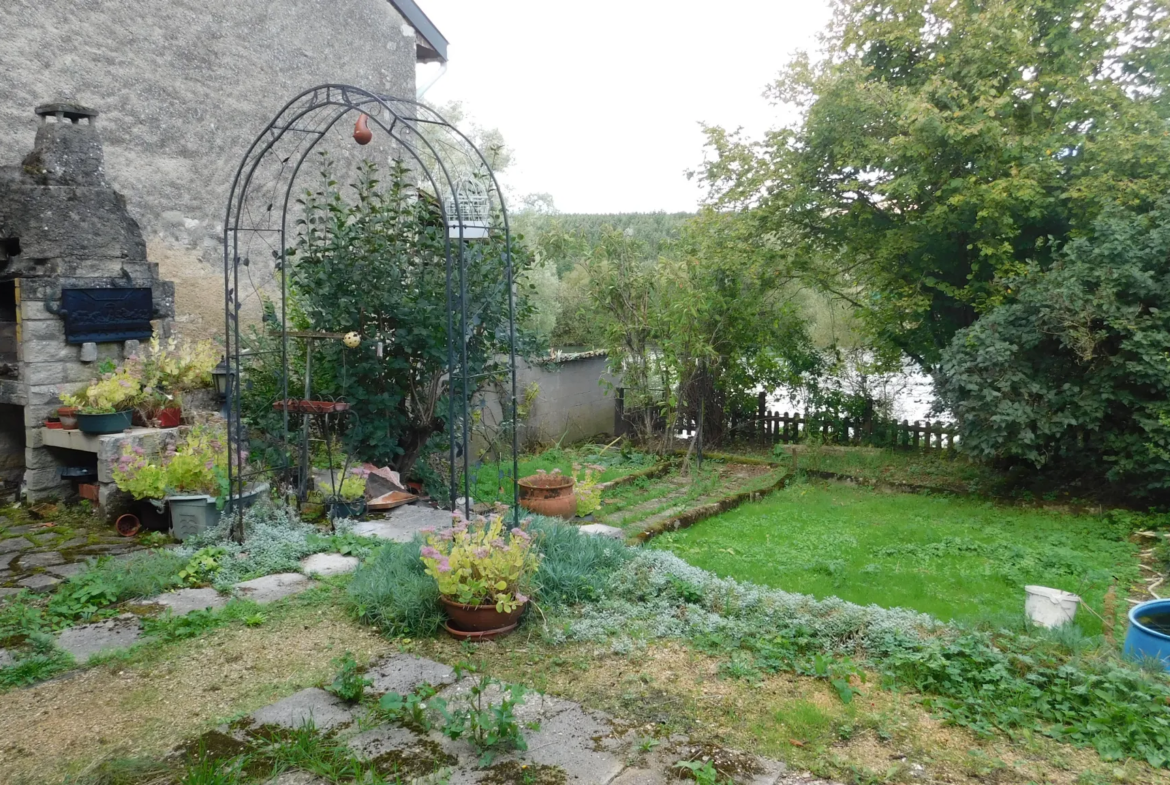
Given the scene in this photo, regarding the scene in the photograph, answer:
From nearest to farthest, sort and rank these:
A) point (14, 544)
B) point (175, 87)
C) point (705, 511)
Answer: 1. point (14, 544)
2. point (705, 511)
3. point (175, 87)

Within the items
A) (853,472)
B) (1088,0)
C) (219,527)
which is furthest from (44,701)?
(1088,0)

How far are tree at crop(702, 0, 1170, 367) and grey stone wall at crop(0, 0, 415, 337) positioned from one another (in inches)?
207

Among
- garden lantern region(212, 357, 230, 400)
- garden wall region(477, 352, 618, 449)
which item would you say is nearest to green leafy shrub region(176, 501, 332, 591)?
garden lantern region(212, 357, 230, 400)

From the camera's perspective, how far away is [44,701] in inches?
133

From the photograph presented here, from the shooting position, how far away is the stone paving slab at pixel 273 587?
4.60 m

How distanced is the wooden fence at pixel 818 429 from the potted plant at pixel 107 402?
622cm

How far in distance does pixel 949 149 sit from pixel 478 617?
23.4ft

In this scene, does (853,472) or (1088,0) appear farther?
(853,472)

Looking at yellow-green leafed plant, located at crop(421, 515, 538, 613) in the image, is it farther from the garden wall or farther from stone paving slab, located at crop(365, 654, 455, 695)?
the garden wall

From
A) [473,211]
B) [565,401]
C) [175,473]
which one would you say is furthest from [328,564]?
[565,401]

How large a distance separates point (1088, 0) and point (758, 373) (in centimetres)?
532

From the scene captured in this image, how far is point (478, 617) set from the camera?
13.1 ft

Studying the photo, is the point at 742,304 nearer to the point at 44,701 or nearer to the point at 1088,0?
the point at 1088,0

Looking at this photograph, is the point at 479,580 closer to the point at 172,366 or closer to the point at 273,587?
the point at 273,587
